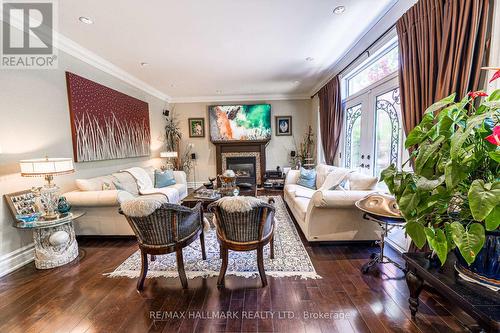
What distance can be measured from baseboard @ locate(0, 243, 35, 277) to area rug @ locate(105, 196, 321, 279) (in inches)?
46.3

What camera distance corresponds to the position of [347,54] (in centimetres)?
372

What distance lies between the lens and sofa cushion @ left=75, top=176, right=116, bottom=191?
10.4 feet

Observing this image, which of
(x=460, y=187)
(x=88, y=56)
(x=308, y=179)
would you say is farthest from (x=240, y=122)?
(x=460, y=187)

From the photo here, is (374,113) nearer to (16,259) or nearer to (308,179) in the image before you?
(308,179)

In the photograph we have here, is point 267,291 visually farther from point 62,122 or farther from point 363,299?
point 62,122

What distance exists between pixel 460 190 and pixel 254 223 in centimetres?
143

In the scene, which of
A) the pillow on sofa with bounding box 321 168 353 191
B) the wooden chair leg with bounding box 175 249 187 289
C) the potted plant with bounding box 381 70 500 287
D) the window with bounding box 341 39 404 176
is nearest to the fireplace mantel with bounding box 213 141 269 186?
the window with bounding box 341 39 404 176

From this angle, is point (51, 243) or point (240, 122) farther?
point (240, 122)

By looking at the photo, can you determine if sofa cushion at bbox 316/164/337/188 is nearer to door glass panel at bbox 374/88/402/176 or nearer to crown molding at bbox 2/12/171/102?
door glass panel at bbox 374/88/402/176

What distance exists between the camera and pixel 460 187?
1.16 metres

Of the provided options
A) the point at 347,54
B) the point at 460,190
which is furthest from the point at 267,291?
Result: the point at 347,54

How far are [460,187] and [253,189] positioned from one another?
10.6ft

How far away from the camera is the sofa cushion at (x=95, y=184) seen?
3.16 m
